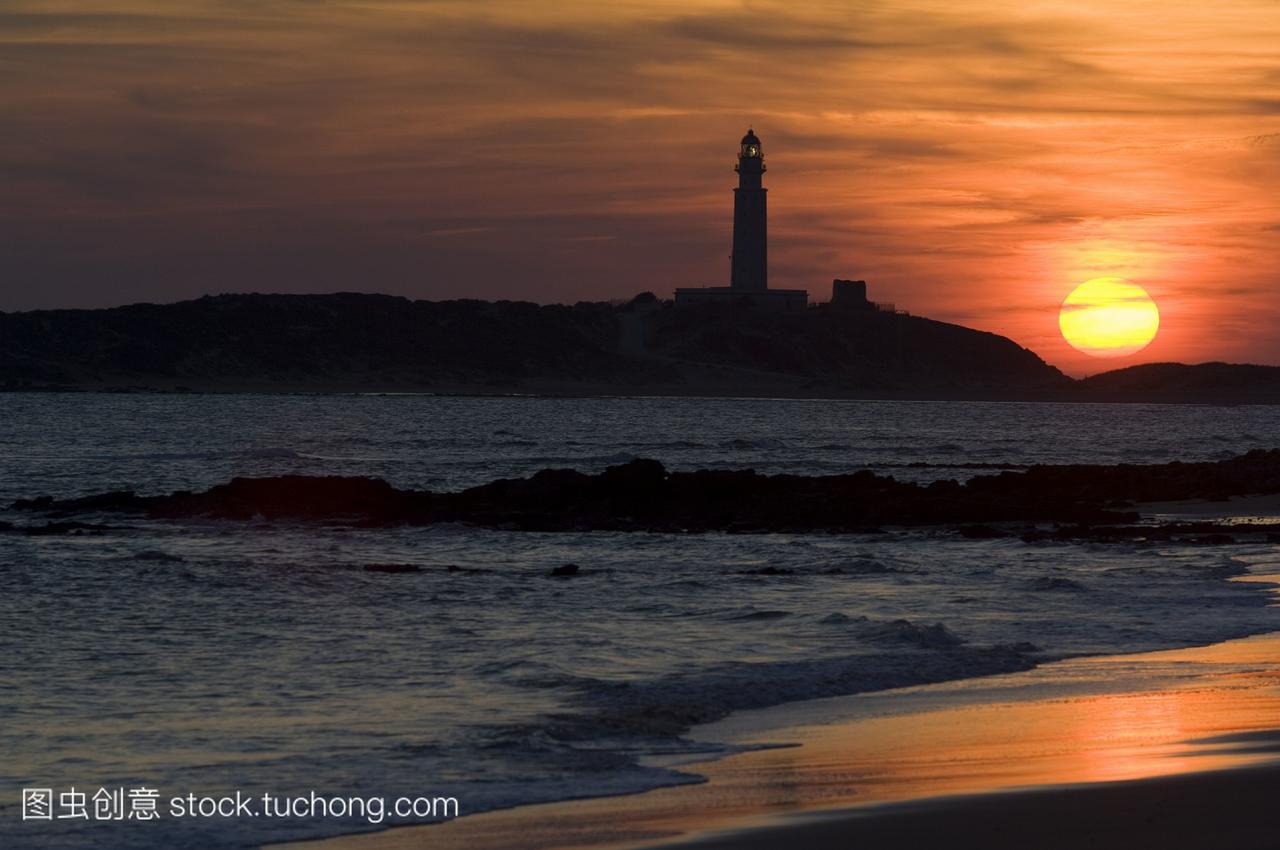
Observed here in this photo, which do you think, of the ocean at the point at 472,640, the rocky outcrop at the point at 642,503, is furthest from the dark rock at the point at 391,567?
the rocky outcrop at the point at 642,503

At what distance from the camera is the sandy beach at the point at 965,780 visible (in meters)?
7.12

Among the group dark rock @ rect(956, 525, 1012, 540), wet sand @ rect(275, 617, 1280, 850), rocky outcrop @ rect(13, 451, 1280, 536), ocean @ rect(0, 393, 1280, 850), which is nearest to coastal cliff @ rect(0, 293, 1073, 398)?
rocky outcrop @ rect(13, 451, 1280, 536)

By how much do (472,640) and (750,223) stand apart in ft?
389

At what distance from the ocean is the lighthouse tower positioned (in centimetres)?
9731

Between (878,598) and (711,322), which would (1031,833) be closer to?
(878,598)

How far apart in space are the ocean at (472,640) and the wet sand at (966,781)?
53cm

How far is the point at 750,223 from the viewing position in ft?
429

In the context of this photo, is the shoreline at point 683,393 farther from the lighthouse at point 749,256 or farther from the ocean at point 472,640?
the ocean at point 472,640

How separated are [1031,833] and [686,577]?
12.8m

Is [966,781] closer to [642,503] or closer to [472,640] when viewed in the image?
[472,640]

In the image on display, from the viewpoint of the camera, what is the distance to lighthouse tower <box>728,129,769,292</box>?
124 m

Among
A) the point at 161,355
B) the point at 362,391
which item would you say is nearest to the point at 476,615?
the point at 362,391

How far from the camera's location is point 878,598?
17312 mm

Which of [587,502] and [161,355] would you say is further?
[161,355]
